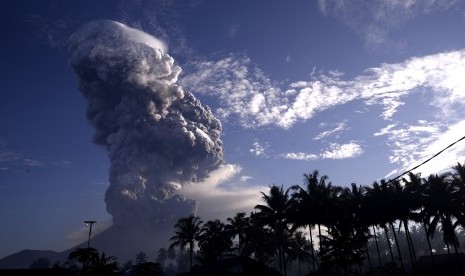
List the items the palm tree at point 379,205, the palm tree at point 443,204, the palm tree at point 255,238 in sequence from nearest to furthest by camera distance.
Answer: the palm tree at point 443,204 → the palm tree at point 379,205 → the palm tree at point 255,238

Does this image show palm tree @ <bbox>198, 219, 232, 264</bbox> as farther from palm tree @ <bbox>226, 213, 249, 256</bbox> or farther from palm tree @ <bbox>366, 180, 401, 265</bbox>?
palm tree @ <bbox>366, 180, 401, 265</bbox>

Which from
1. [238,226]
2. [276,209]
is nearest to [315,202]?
[276,209]

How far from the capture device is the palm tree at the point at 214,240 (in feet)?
202

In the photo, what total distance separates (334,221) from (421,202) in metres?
11.2

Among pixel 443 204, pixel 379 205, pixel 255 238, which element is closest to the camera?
pixel 443 204

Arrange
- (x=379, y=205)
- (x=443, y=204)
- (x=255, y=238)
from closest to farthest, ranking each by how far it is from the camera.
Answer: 1. (x=443, y=204)
2. (x=379, y=205)
3. (x=255, y=238)

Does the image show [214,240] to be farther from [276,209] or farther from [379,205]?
[379,205]

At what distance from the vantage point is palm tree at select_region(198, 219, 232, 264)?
61.5 meters

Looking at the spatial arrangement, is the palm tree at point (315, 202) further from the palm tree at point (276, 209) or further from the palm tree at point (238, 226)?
the palm tree at point (238, 226)

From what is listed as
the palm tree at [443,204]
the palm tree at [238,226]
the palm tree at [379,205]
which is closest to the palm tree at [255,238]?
the palm tree at [238,226]

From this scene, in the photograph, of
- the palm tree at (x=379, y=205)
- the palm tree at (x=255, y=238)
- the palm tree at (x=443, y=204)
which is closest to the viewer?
the palm tree at (x=443, y=204)

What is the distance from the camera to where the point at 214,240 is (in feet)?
204

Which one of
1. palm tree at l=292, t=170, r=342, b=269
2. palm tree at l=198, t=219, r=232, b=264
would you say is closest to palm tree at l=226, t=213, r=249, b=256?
palm tree at l=198, t=219, r=232, b=264

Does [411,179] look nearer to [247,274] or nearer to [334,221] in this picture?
[334,221]
